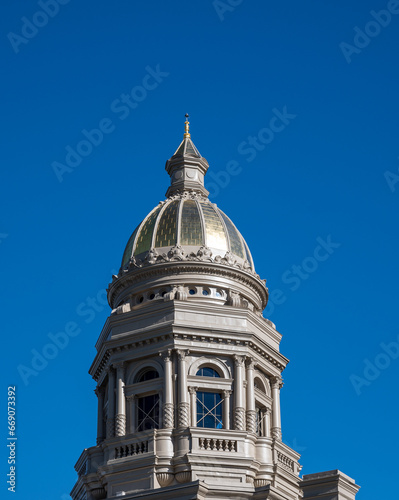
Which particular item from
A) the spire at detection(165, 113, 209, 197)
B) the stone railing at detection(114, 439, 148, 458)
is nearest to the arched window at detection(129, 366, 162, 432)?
the stone railing at detection(114, 439, 148, 458)

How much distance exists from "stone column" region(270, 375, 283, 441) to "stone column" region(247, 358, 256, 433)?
2503mm

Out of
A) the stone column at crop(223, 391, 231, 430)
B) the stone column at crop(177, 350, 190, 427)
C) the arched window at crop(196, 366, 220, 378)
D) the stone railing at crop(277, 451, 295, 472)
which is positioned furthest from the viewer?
the arched window at crop(196, 366, 220, 378)

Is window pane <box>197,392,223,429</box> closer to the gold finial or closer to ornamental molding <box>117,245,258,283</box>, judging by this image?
ornamental molding <box>117,245,258,283</box>

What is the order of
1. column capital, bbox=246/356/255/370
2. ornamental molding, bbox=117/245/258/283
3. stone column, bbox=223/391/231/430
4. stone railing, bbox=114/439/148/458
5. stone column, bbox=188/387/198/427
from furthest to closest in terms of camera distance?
ornamental molding, bbox=117/245/258/283 < column capital, bbox=246/356/255/370 < stone column, bbox=223/391/231/430 < stone column, bbox=188/387/198/427 < stone railing, bbox=114/439/148/458

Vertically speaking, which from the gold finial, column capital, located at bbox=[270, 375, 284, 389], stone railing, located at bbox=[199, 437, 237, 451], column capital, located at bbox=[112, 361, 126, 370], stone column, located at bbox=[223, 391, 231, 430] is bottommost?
stone railing, located at bbox=[199, 437, 237, 451]

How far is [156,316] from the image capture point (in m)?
66.0

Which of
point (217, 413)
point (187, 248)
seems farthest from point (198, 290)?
point (217, 413)

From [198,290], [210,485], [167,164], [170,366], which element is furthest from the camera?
[167,164]

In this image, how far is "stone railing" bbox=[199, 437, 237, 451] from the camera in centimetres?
6178

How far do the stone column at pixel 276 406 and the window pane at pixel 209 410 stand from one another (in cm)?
379

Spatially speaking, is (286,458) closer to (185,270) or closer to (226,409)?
(226,409)

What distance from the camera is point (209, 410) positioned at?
210 feet

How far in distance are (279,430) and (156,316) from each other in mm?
9177

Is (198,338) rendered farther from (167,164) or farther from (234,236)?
(167,164)
